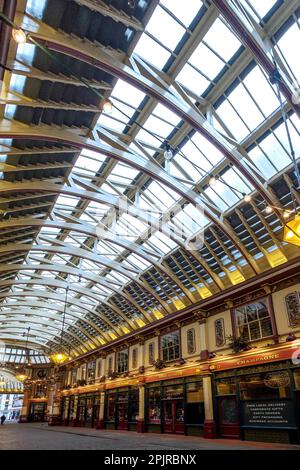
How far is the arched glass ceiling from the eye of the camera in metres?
8.79

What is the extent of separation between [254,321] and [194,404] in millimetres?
5163

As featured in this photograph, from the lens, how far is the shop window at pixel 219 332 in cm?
1523

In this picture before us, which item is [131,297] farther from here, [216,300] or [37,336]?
[37,336]

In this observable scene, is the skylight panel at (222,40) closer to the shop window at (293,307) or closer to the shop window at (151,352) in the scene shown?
the shop window at (293,307)

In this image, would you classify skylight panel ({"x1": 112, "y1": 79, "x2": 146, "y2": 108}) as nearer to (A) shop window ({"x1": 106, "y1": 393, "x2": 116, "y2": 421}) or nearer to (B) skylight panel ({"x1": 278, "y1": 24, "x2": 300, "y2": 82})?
(B) skylight panel ({"x1": 278, "y1": 24, "x2": 300, "y2": 82})

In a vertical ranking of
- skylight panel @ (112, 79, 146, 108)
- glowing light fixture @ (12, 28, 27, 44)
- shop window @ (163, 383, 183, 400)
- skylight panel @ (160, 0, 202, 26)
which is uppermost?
skylight panel @ (160, 0, 202, 26)

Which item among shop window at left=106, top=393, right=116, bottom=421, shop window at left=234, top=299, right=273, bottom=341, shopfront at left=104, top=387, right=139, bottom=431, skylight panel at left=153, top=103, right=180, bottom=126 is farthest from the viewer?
shop window at left=106, top=393, right=116, bottom=421

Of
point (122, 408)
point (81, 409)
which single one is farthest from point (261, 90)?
point (81, 409)

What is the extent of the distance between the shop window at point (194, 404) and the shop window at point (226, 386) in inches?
47.1

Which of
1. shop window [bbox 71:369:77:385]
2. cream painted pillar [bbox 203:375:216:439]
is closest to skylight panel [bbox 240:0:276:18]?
cream painted pillar [bbox 203:375:216:439]

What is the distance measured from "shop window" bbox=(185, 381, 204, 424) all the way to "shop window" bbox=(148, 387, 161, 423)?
2740 mm

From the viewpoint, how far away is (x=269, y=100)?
10008 millimetres

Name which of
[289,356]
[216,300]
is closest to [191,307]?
[216,300]

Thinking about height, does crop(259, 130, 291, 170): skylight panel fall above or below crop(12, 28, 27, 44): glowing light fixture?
above
